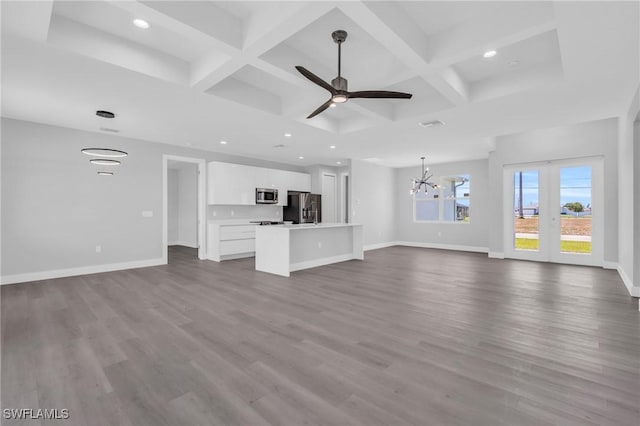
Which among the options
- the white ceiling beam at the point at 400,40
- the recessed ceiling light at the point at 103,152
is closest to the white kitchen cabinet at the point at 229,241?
the recessed ceiling light at the point at 103,152

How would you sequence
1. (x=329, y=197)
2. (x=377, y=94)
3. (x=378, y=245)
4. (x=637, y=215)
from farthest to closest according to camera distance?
(x=329, y=197) → (x=378, y=245) → (x=637, y=215) → (x=377, y=94)

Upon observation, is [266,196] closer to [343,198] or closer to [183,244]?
[343,198]

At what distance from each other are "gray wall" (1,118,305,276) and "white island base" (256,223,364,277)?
2.55m

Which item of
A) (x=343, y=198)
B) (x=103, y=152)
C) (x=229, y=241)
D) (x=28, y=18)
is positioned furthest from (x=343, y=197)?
(x=28, y=18)

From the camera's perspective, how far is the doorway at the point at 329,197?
9.58 metres

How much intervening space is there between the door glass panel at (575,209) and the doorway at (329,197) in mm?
5889

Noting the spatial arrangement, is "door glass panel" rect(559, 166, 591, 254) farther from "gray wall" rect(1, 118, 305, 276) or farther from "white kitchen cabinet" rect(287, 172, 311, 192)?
"gray wall" rect(1, 118, 305, 276)

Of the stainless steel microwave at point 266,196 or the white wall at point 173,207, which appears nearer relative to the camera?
the stainless steel microwave at point 266,196

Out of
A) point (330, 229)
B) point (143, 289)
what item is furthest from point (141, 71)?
point (330, 229)

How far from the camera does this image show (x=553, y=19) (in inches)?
90.0

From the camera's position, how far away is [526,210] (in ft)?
22.7

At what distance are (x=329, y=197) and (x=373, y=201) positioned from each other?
1.45m

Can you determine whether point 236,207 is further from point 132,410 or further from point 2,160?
point 132,410

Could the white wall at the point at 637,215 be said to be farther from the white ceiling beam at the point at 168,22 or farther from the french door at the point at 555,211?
the white ceiling beam at the point at 168,22
